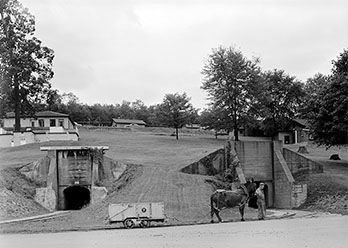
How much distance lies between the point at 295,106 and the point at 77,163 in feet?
170

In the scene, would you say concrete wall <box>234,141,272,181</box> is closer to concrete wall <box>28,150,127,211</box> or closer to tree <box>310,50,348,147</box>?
tree <box>310,50,348,147</box>

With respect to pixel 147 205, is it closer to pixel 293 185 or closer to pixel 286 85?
pixel 293 185

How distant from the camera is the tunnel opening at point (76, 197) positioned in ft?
144

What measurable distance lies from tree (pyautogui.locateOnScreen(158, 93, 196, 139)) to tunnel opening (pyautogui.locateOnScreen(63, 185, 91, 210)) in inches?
1374

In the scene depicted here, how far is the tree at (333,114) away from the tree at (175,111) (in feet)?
94.5

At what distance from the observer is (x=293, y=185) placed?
4631cm

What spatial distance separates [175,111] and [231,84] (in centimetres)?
1202

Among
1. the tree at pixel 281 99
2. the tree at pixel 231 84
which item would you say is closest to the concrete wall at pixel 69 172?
the tree at pixel 231 84

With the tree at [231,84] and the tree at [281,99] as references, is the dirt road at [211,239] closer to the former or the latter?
the tree at [231,84]

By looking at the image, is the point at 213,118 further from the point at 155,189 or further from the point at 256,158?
the point at 155,189

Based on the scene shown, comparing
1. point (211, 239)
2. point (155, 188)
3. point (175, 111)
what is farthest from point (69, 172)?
point (175, 111)

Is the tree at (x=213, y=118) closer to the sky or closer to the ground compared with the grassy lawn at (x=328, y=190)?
closer to the sky

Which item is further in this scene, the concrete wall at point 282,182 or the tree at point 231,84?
the tree at point 231,84

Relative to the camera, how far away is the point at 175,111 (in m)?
81.2
